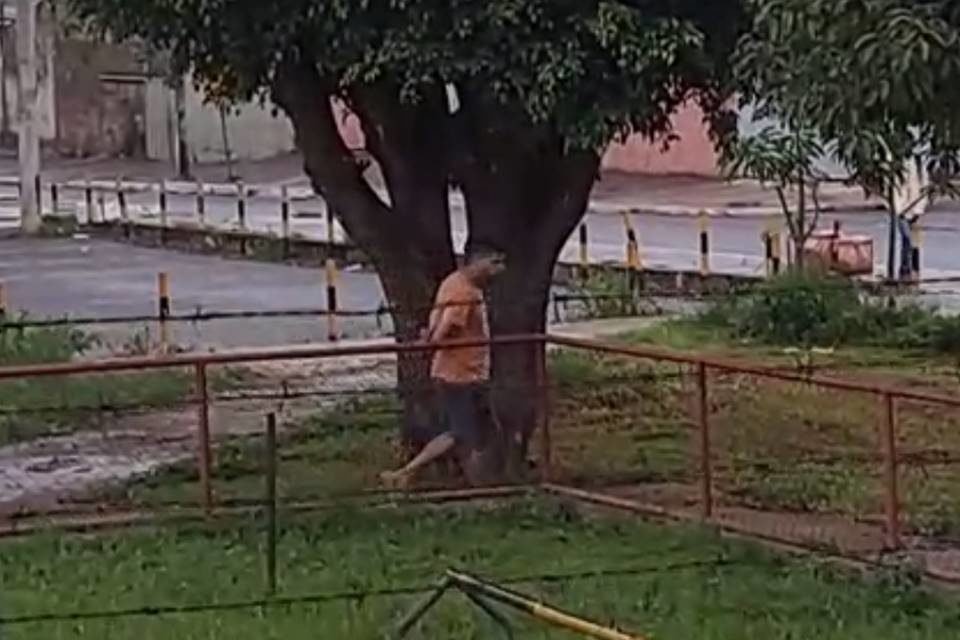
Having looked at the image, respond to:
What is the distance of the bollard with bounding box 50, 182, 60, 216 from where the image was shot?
148 ft

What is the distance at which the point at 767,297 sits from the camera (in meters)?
22.7

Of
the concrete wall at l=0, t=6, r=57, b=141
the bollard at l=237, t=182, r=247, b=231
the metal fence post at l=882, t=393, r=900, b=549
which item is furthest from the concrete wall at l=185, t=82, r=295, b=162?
the metal fence post at l=882, t=393, r=900, b=549

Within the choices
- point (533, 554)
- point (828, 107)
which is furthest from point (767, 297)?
point (828, 107)

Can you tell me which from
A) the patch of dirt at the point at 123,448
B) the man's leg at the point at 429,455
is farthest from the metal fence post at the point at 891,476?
the patch of dirt at the point at 123,448

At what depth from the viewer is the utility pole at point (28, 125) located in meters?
40.8

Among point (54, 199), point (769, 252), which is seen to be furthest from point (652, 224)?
point (54, 199)

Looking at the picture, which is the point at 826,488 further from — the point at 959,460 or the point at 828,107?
the point at 828,107

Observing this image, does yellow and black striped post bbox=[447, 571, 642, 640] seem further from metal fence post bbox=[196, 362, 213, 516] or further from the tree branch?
the tree branch

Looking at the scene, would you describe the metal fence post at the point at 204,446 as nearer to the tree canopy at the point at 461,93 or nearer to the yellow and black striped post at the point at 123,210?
the tree canopy at the point at 461,93

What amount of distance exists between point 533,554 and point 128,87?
168 feet

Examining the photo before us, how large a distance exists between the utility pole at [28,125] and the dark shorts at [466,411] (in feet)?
89.3

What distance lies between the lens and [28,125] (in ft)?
137

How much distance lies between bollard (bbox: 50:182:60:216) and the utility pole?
2.56 m

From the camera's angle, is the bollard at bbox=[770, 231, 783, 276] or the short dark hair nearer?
the short dark hair
